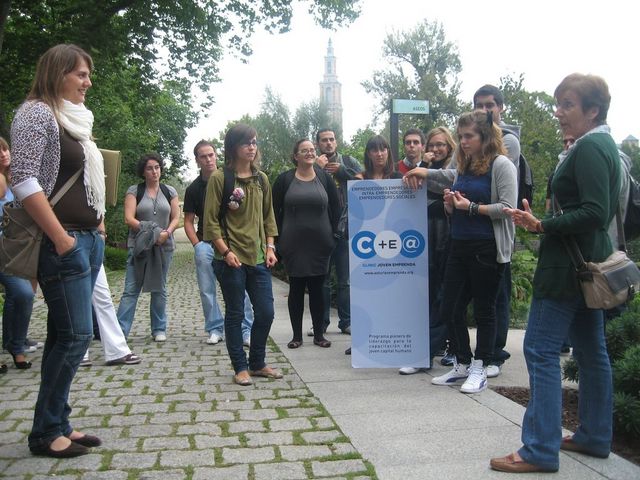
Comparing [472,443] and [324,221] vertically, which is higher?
[324,221]

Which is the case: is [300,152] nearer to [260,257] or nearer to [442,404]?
[260,257]

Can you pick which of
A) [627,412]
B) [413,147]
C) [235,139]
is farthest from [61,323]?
[413,147]

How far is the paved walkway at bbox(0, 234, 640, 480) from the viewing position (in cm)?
315

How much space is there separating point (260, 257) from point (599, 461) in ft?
Result: 9.00

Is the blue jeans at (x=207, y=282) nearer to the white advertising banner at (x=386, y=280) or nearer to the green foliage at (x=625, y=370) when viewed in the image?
the white advertising banner at (x=386, y=280)

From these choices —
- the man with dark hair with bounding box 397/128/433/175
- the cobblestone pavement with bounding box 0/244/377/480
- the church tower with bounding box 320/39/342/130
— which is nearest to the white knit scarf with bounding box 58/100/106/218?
the cobblestone pavement with bounding box 0/244/377/480

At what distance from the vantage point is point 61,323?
3.24 m

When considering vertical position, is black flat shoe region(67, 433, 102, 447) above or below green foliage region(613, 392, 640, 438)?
below

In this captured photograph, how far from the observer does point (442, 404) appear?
4.25 meters

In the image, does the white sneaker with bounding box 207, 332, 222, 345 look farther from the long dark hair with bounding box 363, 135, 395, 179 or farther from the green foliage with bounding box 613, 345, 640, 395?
the green foliage with bounding box 613, 345, 640, 395

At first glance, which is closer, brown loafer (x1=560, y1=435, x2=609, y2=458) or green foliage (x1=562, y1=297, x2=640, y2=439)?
brown loafer (x1=560, y1=435, x2=609, y2=458)

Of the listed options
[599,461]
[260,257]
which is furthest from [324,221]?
[599,461]

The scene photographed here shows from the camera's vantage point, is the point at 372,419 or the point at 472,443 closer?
the point at 472,443

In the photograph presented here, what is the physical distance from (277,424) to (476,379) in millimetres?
1530
